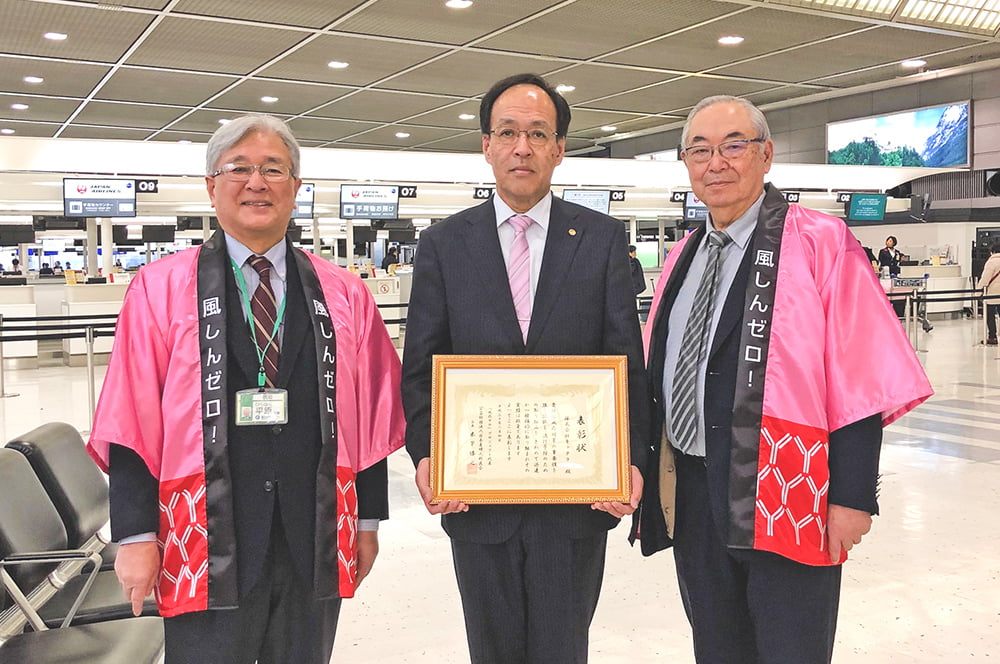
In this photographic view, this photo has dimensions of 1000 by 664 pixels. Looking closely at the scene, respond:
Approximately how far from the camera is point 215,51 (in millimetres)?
11906

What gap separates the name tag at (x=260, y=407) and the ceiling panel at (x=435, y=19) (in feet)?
29.0

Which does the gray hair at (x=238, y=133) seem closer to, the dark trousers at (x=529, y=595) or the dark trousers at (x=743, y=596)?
the dark trousers at (x=529, y=595)

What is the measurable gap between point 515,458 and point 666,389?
506mm

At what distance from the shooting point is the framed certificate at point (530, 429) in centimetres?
210

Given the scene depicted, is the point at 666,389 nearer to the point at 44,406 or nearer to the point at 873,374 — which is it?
the point at 873,374

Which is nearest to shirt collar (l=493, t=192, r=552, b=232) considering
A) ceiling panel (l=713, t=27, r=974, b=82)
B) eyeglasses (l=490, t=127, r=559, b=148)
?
eyeglasses (l=490, t=127, r=559, b=148)

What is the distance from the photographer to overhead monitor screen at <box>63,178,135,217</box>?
13.6 metres

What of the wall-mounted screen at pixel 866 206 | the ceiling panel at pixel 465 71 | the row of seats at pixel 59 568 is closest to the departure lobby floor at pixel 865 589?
the row of seats at pixel 59 568

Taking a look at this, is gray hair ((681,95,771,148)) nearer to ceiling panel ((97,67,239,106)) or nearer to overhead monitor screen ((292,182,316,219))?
ceiling panel ((97,67,239,106))

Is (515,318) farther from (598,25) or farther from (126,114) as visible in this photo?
(126,114)

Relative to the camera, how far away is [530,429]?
2.14 meters

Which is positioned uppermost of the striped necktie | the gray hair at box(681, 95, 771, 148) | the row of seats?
the gray hair at box(681, 95, 771, 148)

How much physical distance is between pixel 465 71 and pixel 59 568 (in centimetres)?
1160

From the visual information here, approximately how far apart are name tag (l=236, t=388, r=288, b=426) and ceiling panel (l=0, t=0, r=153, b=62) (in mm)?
9325
